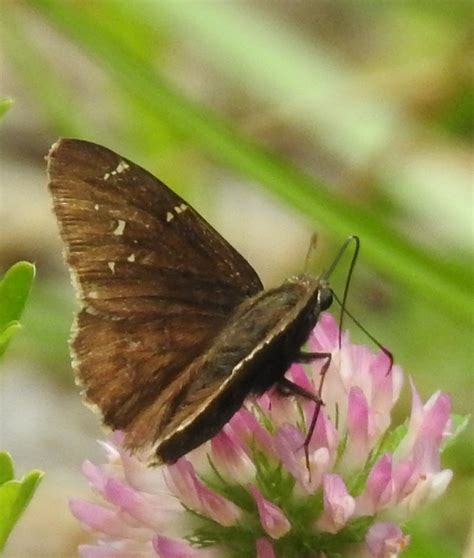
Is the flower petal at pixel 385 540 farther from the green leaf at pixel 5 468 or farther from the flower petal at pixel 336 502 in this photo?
the green leaf at pixel 5 468

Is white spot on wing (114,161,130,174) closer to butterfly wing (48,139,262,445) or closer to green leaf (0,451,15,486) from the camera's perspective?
butterfly wing (48,139,262,445)

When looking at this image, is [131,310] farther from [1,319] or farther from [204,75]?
[204,75]

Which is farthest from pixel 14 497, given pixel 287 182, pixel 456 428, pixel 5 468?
pixel 287 182

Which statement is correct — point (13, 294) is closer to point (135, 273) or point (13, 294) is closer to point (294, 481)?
point (135, 273)

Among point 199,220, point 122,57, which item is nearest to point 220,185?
point 122,57

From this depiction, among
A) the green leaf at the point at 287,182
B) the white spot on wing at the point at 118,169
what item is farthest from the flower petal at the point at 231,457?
the green leaf at the point at 287,182

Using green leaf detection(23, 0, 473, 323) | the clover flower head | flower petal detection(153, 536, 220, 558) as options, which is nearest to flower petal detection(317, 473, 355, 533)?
the clover flower head

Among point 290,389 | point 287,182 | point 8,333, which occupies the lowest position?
point 8,333
